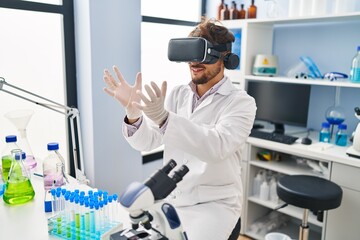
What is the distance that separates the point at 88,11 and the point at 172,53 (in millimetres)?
1140

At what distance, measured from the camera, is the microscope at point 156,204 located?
29.7 inches

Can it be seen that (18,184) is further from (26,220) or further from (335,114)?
(335,114)

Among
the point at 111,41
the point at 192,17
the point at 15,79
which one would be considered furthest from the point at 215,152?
the point at 192,17

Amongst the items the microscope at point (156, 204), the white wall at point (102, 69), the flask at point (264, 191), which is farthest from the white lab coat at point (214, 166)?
the flask at point (264, 191)

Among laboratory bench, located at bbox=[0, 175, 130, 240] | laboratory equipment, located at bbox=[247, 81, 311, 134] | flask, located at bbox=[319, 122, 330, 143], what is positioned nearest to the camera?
laboratory bench, located at bbox=[0, 175, 130, 240]

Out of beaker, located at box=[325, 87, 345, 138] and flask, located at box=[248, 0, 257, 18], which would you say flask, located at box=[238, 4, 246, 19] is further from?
beaker, located at box=[325, 87, 345, 138]

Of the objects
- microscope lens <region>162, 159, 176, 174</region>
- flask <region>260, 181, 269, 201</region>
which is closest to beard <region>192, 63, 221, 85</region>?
microscope lens <region>162, 159, 176, 174</region>

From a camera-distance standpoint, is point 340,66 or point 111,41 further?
point 340,66

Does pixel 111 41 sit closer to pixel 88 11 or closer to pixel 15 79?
pixel 88 11

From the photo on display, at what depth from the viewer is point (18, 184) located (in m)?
1.39

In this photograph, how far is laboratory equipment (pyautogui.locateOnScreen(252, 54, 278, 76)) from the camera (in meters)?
2.65

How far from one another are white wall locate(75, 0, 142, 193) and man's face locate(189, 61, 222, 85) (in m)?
0.99

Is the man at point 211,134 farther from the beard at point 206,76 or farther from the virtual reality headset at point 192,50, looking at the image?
the virtual reality headset at point 192,50

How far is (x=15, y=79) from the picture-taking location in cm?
217
